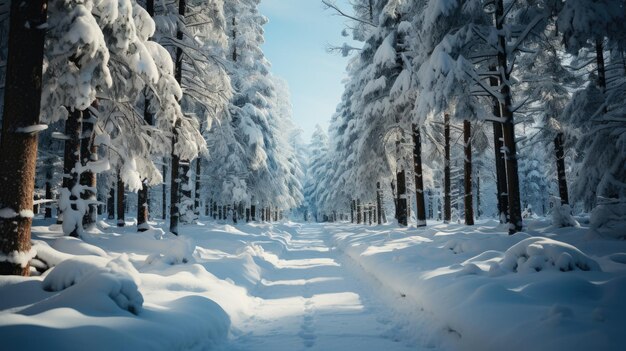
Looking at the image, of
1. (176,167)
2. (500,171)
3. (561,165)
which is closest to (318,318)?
(176,167)

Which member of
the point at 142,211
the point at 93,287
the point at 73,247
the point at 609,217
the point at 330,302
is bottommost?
the point at 330,302

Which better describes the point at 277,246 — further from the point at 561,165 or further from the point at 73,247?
the point at 561,165

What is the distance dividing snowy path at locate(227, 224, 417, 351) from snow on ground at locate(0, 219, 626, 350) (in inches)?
1.1

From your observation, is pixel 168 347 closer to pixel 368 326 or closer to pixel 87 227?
pixel 368 326

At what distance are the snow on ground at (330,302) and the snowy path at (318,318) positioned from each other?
27 mm

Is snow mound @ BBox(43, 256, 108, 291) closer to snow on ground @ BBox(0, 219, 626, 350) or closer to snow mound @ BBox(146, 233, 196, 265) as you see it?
snow on ground @ BBox(0, 219, 626, 350)

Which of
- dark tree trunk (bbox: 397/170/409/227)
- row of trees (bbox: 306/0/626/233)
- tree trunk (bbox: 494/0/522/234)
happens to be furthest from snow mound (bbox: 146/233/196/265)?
dark tree trunk (bbox: 397/170/409/227)

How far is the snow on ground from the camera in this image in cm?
323

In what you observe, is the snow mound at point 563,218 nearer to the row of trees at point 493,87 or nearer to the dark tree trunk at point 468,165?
the row of trees at point 493,87

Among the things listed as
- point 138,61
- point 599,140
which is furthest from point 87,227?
point 599,140

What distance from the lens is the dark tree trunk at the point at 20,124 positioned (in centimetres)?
470

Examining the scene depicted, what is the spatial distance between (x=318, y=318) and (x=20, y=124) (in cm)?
533

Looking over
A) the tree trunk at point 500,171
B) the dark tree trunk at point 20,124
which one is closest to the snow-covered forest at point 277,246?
the dark tree trunk at point 20,124

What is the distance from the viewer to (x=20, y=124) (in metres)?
4.78
